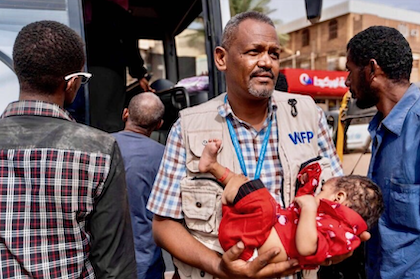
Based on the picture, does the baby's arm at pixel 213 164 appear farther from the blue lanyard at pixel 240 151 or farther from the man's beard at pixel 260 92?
the man's beard at pixel 260 92

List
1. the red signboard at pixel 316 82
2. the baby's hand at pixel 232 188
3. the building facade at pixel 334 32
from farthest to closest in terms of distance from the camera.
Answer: the building facade at pixel 334 32, the red signboard at pixel 316 82, the baby's hand at pixel 232 188

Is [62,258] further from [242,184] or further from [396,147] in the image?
[396,147]

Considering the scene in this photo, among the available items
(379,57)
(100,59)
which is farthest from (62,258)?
(100,59)

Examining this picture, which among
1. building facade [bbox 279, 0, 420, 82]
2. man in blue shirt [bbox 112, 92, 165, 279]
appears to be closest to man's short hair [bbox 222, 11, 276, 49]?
man in blue shirt [bbox 112, 92, 165, 279]

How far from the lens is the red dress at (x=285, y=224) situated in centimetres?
136

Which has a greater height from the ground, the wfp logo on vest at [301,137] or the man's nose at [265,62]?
the man's nose at [265,62]

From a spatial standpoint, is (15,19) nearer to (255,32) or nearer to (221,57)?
(221,57)

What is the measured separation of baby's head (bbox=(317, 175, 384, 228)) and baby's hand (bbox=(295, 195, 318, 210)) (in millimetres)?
177

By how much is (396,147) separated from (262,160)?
2.59 feet

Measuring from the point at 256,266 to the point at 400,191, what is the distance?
930mm

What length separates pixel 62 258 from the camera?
52.8 inches

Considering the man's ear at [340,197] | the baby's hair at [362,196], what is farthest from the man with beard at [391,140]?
the man's ear at [340,197]

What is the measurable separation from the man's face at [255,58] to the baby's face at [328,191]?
488mm

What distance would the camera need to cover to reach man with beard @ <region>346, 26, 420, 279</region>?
1827 millimetres
